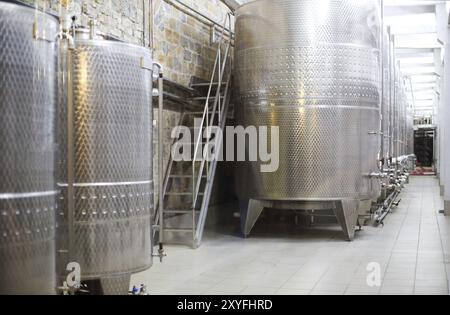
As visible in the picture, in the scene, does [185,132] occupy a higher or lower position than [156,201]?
higher

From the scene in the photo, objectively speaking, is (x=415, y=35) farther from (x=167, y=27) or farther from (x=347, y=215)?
(x=167, y=27)

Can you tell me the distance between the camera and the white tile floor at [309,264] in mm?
5441

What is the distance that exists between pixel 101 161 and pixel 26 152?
1.19 m

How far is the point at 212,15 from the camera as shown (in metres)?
10.8

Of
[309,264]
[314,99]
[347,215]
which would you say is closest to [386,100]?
[314,99]

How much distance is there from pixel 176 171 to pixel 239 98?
152 centimetres

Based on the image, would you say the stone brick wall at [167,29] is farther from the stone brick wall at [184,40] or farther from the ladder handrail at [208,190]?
the ladder handrail at [208,190]

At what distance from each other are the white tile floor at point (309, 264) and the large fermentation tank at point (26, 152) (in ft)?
6.79

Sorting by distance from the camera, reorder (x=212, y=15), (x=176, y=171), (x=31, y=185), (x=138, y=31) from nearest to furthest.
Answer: (x=31, y=185)
(x=138, y=31)
(x=176, y=171)
(x=212, y=15)

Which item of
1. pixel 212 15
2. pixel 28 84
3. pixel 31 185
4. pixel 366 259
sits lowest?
pixel 366 259

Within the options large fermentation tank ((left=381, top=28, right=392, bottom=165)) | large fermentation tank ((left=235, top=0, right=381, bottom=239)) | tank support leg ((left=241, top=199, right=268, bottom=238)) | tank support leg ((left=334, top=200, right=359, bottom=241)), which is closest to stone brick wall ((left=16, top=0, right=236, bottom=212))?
large fermentation tank ((left=235, top=0, right=381, bottom=239))

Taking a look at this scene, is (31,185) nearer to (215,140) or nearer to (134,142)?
(134,142)

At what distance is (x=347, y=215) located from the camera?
8438mm
